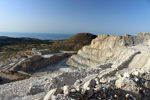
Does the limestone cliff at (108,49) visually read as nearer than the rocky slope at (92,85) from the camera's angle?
No

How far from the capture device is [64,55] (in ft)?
95.6

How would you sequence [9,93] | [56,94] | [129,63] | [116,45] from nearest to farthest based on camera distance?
[56,94], [9,93], [129,63], [116,45]

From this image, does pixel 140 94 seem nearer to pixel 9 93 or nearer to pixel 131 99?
pixel 131 99

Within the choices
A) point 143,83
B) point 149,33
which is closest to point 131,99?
point 143,83

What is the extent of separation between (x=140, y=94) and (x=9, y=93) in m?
7.30

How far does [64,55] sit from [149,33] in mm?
20126

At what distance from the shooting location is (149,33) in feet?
69.0

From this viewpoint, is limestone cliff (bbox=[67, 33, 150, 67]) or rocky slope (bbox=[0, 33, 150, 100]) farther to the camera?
limestone cliff (bbox=[67, 33, 150, 67])

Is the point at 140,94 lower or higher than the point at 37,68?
higher

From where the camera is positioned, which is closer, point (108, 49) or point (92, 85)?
point (92, 85)

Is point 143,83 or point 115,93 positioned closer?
point 115,93

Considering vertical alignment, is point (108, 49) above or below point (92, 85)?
above

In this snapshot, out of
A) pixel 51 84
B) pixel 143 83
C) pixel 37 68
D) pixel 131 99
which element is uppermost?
pixel 143 83

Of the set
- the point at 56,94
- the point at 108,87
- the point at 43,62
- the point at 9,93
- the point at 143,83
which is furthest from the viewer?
the point at 43,62
